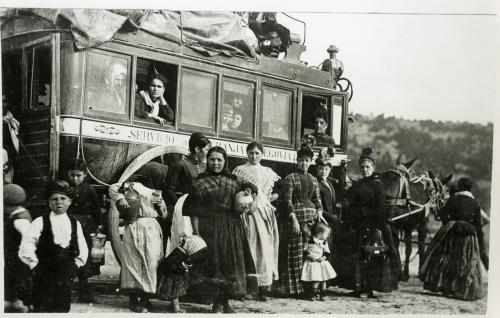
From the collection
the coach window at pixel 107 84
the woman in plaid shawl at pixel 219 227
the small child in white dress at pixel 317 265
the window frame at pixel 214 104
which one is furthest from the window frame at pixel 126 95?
the small child in white dress at pixel 317 265

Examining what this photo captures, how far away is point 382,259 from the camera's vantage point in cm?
689

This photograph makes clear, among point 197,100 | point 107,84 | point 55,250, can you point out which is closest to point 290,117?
point 197,100

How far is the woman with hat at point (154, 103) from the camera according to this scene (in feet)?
21.5

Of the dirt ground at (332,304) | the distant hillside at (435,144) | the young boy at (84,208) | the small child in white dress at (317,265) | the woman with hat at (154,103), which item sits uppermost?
the woman with hat at (154,103)

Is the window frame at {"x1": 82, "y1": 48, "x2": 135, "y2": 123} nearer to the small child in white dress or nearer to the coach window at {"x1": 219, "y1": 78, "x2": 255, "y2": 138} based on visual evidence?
the coach window at {"x1": 219, "y1": 78, "x2": 255, "y2": 138}

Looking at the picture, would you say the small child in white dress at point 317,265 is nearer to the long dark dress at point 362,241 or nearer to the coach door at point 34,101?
the long dark dress at point 362,241

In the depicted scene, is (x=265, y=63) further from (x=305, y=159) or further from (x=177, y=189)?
(x=177, y=189)

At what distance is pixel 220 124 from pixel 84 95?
4.13 feet

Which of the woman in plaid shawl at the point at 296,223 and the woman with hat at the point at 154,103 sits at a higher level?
the woman with hat at the point at 154,103

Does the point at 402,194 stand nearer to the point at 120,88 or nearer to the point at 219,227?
the point at 219,227

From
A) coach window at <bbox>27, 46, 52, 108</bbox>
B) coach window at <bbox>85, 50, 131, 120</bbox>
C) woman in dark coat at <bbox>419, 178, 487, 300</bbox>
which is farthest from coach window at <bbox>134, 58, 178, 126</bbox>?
woman in dark coat at <bbox>419, 178, 487, 300</bbox>

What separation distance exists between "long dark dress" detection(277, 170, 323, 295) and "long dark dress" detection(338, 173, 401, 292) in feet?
1.21

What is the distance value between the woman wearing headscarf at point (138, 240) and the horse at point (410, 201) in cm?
224

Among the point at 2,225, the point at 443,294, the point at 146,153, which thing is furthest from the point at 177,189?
the point at 443,294
